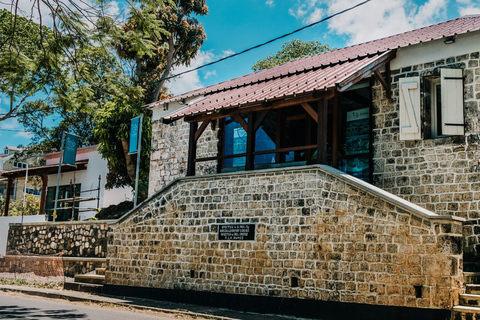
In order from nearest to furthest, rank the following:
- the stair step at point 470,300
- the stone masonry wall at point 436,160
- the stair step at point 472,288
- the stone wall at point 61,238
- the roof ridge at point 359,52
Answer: the stair step at point 470,300
the stair step at point 472,288
the stone masonry wall at point 436,160
the roof ridge at point 359,52
the stone wall at point 61,238

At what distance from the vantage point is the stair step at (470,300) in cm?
777

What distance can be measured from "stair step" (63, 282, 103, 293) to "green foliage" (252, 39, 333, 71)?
17.5 metres

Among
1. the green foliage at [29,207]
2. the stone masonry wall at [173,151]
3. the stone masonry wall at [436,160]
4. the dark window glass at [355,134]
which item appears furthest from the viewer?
the green foliage at [29,207]

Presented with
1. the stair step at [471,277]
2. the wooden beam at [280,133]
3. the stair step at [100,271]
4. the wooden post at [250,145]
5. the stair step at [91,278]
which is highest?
the wooden beam at [280,133]

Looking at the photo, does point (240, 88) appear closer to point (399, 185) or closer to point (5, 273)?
point (399, 185)

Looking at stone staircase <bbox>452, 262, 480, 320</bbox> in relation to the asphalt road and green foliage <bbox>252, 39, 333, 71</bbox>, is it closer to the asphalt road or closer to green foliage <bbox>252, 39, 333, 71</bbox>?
the asphalt road

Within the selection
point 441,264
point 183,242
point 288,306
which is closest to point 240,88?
point 183,242

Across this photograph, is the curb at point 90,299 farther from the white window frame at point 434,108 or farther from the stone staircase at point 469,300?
the white window frame at point 434,108

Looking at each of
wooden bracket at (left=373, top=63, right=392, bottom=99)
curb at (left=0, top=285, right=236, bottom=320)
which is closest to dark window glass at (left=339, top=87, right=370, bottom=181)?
wooden bracket at (left=373, top=63, right=392, bottom=99)

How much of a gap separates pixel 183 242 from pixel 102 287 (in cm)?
302

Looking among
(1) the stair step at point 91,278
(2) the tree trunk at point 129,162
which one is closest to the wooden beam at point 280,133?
(1) the stair step at point 91,278

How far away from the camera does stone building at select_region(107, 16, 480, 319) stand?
852 centimetres

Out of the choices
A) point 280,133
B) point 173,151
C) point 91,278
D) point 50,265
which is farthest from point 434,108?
point 50,265

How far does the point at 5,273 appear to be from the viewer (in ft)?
58.0
